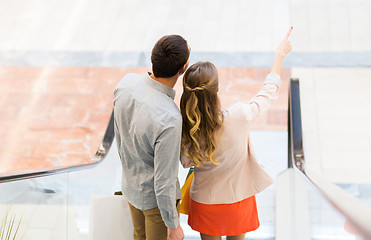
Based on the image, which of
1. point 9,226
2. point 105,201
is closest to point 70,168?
point 105,201

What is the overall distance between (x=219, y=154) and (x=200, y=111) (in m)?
0.26

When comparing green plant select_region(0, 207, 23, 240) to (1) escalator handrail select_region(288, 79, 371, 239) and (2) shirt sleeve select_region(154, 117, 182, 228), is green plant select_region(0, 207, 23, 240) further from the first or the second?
(1) escalator handrail select_region(288, 79, 371, 239)

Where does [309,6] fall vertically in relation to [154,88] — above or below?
above

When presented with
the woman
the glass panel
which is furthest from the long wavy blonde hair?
the glass panel

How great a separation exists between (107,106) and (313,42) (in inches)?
101

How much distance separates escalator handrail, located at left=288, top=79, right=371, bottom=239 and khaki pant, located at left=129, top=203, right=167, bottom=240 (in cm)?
70

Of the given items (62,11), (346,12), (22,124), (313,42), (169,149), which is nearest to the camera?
(169,149)

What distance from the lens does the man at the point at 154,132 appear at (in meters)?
1.80

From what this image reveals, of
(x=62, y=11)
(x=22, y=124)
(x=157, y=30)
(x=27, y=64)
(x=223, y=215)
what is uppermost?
(x=62, y=11)

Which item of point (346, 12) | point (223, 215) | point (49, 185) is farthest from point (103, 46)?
point (223, 215)

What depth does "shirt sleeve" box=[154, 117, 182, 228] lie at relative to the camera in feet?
5.95

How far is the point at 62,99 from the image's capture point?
526 centimetres

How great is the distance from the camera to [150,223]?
2154 mm

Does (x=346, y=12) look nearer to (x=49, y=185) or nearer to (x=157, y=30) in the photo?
(x=157, y=30)
